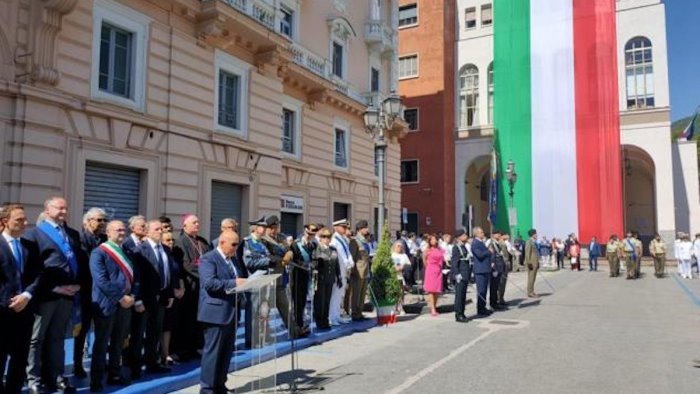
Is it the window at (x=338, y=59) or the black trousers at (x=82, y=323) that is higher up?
the window at (x=338, y=59)

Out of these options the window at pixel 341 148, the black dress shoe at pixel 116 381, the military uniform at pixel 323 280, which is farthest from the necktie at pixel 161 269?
the window at pixel 341 148

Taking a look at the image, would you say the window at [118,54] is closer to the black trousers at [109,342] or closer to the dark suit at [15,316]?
the black trousers at [109,342]

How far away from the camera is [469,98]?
44406 millimetres

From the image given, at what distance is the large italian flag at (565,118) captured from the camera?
3347 cm

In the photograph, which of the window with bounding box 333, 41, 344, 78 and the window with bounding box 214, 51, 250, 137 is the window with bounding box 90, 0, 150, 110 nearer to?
the window with bounding box 214, 51, 250, 137

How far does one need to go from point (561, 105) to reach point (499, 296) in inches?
906

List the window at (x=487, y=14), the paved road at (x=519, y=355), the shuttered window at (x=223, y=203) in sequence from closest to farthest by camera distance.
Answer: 1. the paved road at (x=519, y=355)
2. the shuttered window at (x=223, y=203)
3. the window at (x=487, y=14)

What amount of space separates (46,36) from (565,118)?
2996 cm

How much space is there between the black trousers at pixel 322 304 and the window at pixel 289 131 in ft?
35.9

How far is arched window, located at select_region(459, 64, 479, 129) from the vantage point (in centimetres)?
4422

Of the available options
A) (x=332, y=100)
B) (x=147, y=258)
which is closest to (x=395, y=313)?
(x=147, y=258)

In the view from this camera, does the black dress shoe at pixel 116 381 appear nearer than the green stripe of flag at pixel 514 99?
Yes

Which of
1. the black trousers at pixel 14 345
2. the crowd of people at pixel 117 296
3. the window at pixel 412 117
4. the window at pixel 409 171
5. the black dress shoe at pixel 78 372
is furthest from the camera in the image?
the window at pixel 412 117

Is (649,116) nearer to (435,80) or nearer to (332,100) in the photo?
(435,80)
